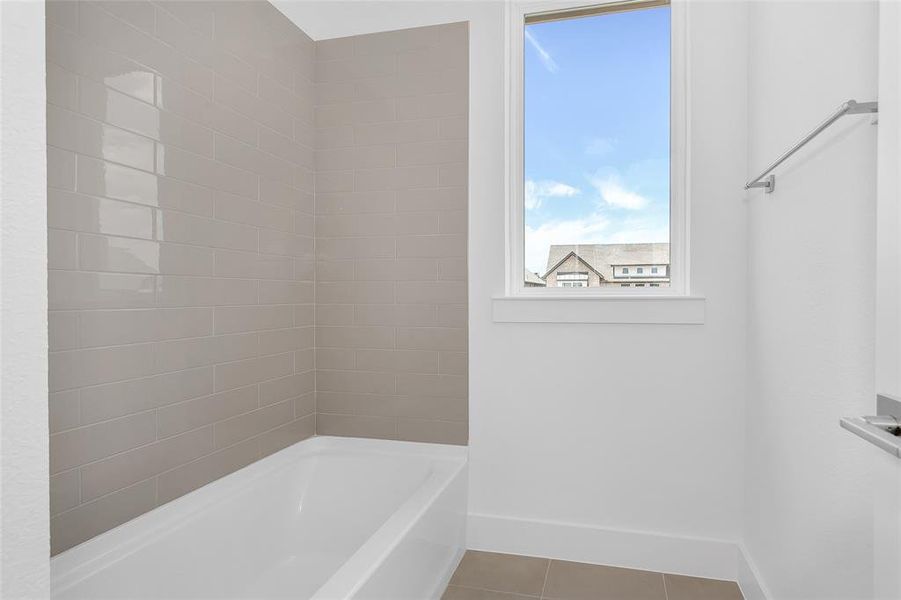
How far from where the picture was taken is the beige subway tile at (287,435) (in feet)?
7.35

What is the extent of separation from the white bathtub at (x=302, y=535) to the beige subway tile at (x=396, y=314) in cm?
57

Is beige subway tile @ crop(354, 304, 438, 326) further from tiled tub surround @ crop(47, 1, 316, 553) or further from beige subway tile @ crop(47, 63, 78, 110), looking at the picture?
beige subway tile @ crop(47, 63, 78, 110)

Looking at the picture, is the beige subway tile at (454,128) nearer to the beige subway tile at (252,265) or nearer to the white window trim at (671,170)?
the white window trim at (671,170)

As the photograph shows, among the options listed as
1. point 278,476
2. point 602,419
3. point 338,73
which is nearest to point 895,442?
point 602,419

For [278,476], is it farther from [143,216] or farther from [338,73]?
[338,73]

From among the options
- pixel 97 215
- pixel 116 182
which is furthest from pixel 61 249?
pixel 116 182

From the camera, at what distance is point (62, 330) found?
4.51ft

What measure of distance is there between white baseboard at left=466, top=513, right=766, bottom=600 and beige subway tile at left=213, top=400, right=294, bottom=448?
0.96 metres

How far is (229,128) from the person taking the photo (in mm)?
2006

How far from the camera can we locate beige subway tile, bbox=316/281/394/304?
251 centimetres

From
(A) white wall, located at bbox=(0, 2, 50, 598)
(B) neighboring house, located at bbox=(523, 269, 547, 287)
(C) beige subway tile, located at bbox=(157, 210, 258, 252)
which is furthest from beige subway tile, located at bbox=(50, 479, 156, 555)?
(B) neighboring house, located at bbox=(523, 269, 547, 287)

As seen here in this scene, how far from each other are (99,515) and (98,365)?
0.43m

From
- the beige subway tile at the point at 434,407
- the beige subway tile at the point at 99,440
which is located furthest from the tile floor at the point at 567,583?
the beige subway tile at the point at 99,440

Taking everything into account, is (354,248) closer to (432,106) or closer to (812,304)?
(432,106)
